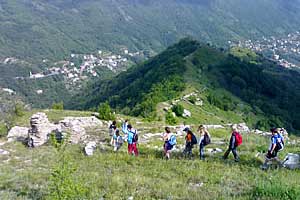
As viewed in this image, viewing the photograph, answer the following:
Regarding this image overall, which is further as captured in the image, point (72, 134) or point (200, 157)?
point (72, 134)

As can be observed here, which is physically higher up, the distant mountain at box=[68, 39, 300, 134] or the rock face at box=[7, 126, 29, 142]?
the distant mountain at box=[68, 39, 300, 134]

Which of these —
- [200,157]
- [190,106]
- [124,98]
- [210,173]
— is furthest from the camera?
[124,98]

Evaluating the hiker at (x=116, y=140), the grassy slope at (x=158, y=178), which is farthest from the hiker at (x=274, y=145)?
the hiker at (x=116, y=140)

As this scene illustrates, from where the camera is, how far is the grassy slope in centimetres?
1270

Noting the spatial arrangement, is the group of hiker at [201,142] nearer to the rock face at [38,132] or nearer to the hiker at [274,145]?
the hiker at [274,145]

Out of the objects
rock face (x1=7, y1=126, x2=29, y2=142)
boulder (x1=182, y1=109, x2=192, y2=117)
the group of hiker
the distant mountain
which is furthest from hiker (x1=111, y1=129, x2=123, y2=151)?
boulder (x1=182, y1=109, x2=192, y2=117)

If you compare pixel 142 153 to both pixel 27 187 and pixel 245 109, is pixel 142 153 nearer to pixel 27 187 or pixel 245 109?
pixel 27 187

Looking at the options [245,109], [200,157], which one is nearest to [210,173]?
[200,157]

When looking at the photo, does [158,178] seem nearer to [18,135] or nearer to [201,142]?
[201,142]

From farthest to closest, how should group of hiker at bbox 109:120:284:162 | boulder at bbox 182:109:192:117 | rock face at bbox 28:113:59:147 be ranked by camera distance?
1. boulder at bbox 182:109:192:117
2. rock face at bbox 28:113:59:147
3. group of hiker at bbox 109:120:284:162

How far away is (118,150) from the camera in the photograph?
27.4 m

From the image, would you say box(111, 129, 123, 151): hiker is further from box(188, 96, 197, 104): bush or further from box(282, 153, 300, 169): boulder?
box(188, 96, 197, 104): bush

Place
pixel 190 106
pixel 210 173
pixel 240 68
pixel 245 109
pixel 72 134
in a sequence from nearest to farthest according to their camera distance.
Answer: pixel 210 173 → pixel 72 134 → pixel 190 106 → pixel 245 109 → pixel 240 68

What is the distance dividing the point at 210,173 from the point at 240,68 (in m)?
128
